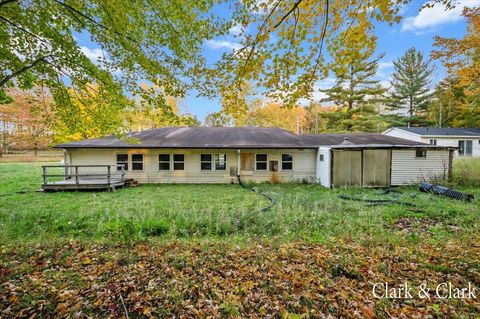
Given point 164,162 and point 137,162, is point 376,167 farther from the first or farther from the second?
point 137,162

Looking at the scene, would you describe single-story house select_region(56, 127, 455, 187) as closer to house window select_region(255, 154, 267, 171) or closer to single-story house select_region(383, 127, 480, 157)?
house window select_region(255, 154, 267, 171)

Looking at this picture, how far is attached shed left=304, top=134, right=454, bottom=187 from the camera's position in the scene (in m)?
11.4

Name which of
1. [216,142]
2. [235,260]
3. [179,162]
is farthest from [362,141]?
[235,260]

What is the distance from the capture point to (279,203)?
7.79 meters

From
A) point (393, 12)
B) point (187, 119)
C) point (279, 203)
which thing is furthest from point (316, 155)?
point (393, 12)

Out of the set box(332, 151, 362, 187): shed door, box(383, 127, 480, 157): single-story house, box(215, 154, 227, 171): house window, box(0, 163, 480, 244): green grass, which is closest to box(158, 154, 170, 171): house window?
box(215, 154, 227, 171): house window

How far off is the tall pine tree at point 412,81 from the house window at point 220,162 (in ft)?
90.3

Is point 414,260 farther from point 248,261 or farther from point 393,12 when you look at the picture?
point 393,12

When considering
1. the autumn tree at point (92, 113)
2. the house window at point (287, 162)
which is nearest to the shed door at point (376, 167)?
the house window at point (287, 162)

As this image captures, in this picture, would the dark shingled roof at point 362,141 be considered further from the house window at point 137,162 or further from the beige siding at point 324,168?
the house window at point 137,162

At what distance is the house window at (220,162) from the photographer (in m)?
13.4

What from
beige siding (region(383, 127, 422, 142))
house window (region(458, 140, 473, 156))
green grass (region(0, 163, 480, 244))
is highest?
beige siding (region(383, 127, 422, 142))

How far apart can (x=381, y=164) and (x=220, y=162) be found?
862 cm

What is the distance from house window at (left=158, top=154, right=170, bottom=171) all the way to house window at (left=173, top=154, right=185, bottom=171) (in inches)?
15.3
